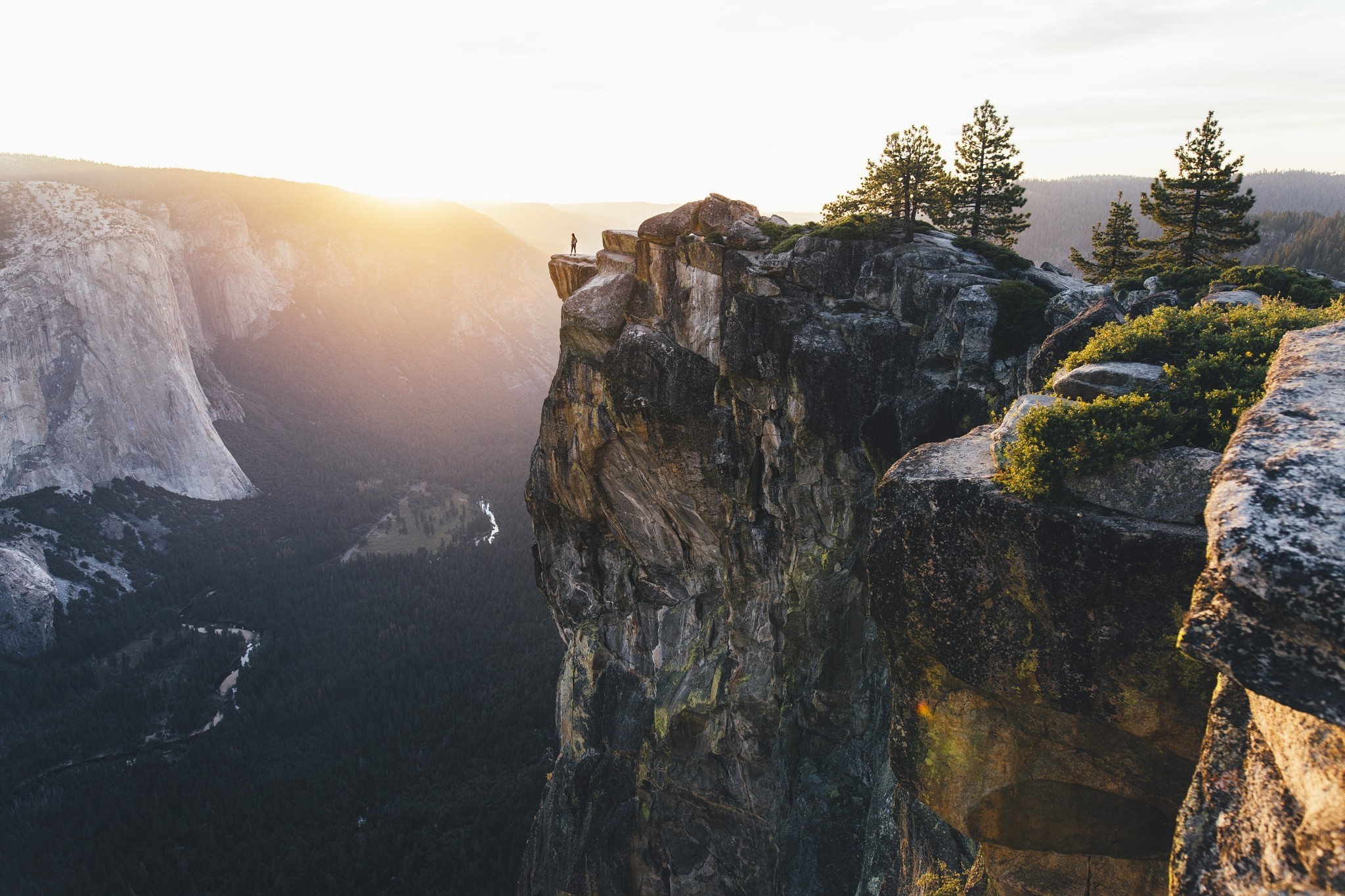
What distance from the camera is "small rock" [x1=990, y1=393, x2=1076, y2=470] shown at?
1247cm

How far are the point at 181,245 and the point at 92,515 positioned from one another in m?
69.5

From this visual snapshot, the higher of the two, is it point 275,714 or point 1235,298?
point 1235,298

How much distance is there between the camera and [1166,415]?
37.4 ft

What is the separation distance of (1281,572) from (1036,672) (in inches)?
228

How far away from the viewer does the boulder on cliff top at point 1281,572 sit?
617 centimetres

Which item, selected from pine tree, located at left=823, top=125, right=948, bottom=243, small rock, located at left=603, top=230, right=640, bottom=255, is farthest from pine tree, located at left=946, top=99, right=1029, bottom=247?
small rock, located at left=603, top=230, right=640, bottom=255

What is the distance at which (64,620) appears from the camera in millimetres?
71500

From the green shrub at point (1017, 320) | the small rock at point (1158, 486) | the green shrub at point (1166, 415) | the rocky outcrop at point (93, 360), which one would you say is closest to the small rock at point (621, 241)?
the green shrub at point (1017, 320)

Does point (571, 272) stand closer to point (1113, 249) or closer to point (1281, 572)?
point (1113, 249)

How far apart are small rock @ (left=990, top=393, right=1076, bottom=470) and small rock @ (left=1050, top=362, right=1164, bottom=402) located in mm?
422

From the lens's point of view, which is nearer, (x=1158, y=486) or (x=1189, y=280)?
(x=1158, y=486)

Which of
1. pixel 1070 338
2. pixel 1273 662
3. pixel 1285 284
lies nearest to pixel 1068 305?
pixel 1070 338

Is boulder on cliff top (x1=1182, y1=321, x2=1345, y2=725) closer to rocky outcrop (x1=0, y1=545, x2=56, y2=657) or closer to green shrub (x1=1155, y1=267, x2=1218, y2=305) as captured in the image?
green shrub (x1=1155, y1=267, x2=1218, y2=305)

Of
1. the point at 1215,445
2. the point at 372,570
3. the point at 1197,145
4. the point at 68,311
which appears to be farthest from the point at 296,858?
the point at 68,311
